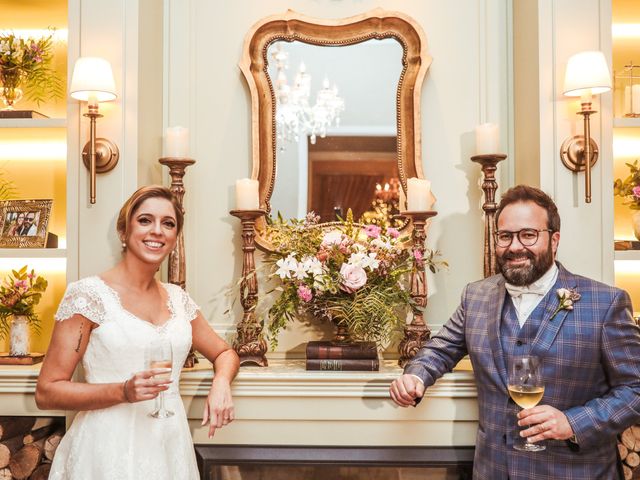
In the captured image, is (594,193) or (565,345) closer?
(565,345)

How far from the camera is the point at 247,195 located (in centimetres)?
259

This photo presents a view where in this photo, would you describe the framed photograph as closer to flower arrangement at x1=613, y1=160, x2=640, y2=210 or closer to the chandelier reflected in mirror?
the chandelier reflected in mirror

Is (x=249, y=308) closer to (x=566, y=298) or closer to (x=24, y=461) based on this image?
(x=24, y=461)

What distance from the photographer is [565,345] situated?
2006 millimetres

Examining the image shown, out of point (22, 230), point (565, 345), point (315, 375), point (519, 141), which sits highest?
point (519, 141)

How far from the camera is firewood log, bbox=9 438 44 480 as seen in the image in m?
2.41

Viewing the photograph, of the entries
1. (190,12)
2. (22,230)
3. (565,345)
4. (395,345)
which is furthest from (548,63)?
(22,230)

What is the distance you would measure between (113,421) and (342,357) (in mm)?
844

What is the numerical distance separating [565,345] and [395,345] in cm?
99

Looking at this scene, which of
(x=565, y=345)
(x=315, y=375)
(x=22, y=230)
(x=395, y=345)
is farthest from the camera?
(x=395, y=345)

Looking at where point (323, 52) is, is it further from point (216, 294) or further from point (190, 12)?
point (216, 294)

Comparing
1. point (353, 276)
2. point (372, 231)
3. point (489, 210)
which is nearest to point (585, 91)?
point (489, 210)

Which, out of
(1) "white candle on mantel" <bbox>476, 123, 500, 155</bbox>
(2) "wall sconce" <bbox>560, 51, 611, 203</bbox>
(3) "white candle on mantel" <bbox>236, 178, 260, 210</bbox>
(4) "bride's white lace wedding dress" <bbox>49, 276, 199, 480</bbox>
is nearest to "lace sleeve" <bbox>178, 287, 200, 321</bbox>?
(4) "bride's white lace wedding dress" <bbox>49, 276, 199, 480</bbox>

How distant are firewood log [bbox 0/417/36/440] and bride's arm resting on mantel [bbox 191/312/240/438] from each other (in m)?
0.71
